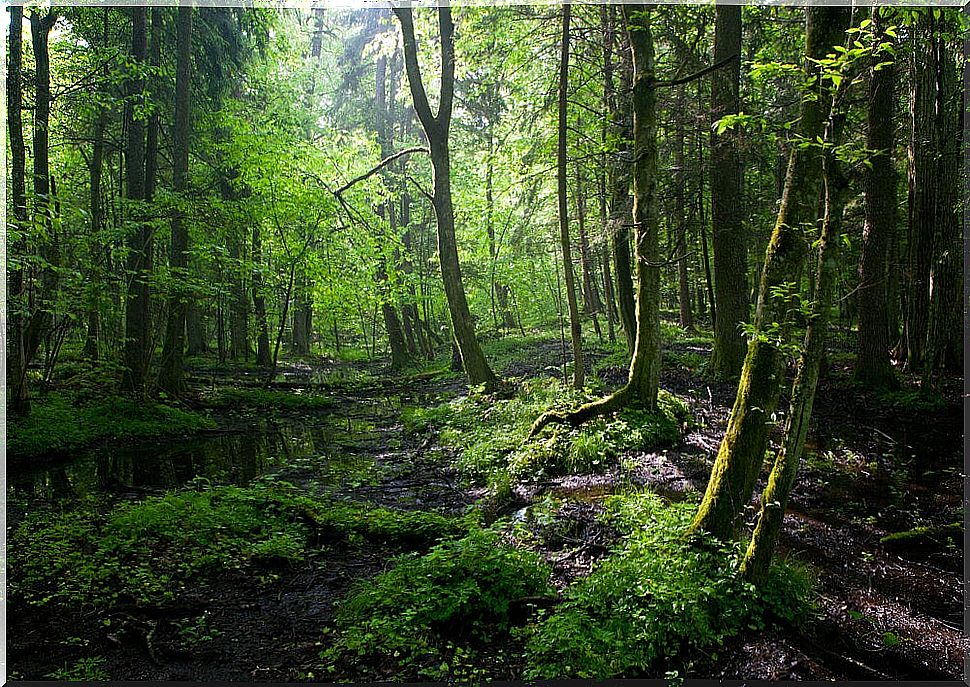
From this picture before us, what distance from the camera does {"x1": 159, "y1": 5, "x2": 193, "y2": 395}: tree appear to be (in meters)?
11.1

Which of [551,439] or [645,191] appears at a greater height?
[645,191]

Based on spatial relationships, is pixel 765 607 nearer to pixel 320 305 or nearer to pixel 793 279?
pixel 793 279

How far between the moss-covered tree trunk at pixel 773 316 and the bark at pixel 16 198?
7407 millimetres

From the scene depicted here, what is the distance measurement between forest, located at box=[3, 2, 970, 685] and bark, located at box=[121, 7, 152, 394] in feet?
0.24

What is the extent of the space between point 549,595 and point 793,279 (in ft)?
8.74

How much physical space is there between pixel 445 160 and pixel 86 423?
7490mm

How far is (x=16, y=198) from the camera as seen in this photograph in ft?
21.9

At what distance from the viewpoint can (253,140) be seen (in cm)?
1220

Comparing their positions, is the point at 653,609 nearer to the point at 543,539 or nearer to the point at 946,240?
the point at 543,539

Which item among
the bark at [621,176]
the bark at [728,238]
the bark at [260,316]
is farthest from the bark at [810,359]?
the bark at [260,316]

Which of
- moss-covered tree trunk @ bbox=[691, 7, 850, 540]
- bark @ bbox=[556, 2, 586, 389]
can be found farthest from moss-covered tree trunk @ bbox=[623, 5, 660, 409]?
moss-covered tree trunk @ bbox=[691, 7, 850, 540]

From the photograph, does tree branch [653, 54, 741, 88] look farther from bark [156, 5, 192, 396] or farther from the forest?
bark [156, 5, 192, 396]

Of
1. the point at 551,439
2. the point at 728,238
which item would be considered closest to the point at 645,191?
the point at 551,439

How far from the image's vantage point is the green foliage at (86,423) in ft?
A: 26.2
